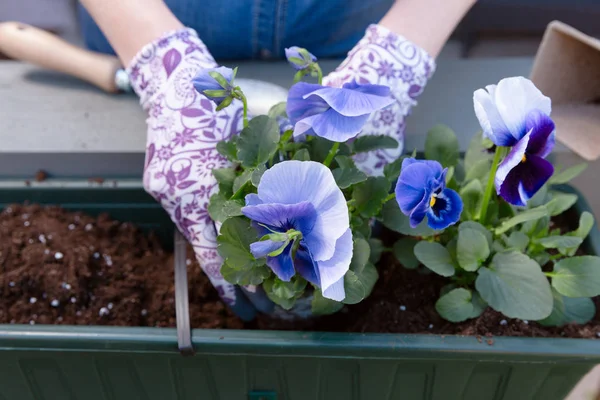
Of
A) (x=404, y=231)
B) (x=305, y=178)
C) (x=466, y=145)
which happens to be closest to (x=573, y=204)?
(x=466, y=145)

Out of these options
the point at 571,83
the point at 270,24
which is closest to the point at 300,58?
the point at 270,24

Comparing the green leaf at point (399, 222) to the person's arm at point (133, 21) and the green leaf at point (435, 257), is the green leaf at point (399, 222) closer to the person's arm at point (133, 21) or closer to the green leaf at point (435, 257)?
the green leaf at point (435, 257)

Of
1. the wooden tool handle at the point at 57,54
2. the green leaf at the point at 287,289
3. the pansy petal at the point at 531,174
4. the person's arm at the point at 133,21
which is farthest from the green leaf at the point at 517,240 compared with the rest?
the wooden tool handle at the point at 57,54

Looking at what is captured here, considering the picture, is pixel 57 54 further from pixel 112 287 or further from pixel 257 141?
pixel 257 141

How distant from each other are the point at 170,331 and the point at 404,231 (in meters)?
0.24

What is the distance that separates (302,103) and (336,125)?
0.14 ft

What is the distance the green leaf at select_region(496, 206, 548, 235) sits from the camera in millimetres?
532

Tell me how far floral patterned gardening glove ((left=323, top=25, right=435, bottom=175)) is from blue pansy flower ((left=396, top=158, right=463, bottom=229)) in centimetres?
17

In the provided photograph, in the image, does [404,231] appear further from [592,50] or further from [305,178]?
[592,50]

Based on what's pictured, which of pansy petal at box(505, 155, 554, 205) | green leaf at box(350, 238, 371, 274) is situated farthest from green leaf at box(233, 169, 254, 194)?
pansy petal at box(505, 155, 554, 205)

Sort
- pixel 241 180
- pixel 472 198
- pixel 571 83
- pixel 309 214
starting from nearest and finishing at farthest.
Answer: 1. pixel 309 214
2. pixel 241 180
3. pixel 472 198
4. pixel 571 83

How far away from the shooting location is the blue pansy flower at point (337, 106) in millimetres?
409

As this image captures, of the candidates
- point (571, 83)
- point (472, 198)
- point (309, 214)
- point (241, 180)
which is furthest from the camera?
point (571, 83)

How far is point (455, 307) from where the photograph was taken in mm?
557
